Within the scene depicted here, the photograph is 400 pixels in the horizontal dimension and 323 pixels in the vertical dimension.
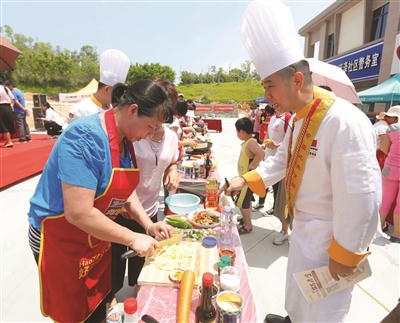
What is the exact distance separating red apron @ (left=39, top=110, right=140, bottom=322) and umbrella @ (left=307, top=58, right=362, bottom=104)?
4023 mm

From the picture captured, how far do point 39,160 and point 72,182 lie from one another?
6.55 metres

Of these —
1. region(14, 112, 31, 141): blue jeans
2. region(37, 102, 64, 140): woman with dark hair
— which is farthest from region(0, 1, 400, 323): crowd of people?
region(37, 102, 64, 140): woman with dark hair

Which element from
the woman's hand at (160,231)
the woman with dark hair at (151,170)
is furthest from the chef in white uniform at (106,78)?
the woman's hand at (160,231)

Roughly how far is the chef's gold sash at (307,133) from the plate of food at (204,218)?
0.72m

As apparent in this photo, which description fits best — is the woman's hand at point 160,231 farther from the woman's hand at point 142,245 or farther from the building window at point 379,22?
the building window at point 379,22

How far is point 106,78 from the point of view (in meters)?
3.01

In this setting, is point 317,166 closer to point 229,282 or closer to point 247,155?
point 229,282

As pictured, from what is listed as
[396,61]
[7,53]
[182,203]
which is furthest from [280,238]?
[396,61]

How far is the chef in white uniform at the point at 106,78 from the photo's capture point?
2.98 metres

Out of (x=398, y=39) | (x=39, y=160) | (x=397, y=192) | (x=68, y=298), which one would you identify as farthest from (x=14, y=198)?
(x=398, y=39)

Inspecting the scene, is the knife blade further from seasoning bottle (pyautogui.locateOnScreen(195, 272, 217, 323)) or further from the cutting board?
seasoning bottle (pyautogui.locateOnScreen(195, 272, 217, 323))

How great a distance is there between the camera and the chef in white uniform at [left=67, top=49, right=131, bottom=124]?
2.98 meters

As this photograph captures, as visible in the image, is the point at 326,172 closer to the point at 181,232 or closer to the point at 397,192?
the point at 181,232

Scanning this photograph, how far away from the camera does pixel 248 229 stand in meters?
3.83
